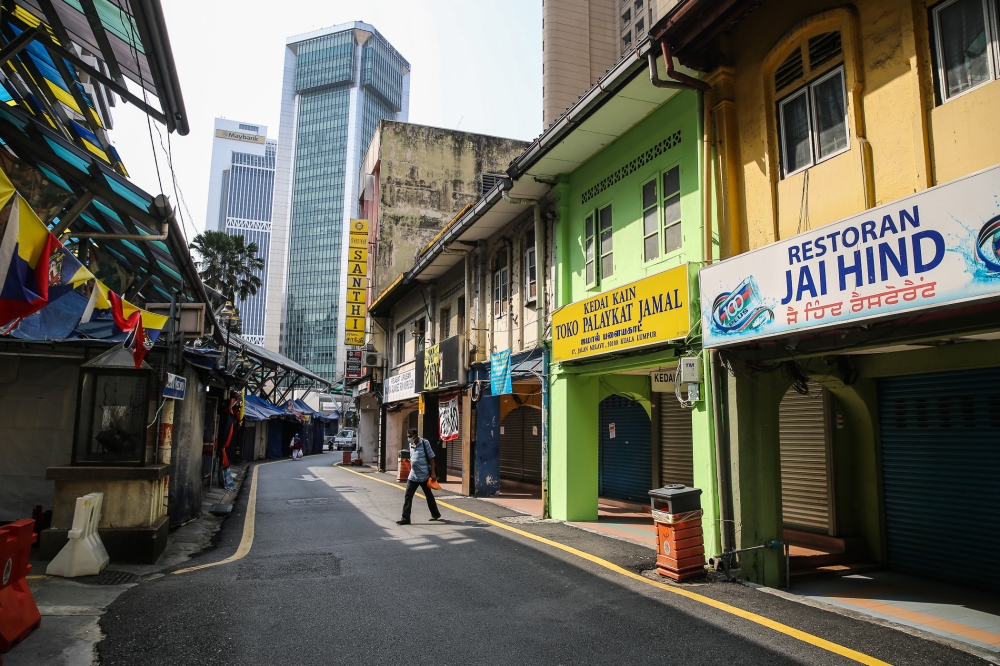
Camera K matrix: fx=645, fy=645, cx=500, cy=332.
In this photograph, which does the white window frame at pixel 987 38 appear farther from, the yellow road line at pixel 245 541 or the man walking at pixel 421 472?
the yellow road line at pixel 245 541

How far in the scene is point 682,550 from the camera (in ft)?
25.2

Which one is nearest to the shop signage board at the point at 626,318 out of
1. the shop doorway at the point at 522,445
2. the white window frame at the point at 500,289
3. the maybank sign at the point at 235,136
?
the white window frame at the point at 500,289

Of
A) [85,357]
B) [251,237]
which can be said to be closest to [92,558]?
[85,357]

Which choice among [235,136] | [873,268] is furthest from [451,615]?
[235,136]

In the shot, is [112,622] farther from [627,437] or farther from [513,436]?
[513,436]

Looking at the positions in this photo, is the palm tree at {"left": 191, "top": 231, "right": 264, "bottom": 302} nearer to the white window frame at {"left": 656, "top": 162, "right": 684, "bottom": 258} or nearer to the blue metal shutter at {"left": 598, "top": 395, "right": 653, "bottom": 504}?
the blue metal shutter at {"left": 598, "top": 395, "right": 653, "bottom": 504}

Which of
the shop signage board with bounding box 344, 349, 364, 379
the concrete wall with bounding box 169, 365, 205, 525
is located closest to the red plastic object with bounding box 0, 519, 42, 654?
the concrete wall with bounding box 169, 365, 205, 525

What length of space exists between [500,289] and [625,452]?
5344 millimetres

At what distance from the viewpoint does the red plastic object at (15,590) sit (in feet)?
16.9

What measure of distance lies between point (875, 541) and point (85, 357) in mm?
12590

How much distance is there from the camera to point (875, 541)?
30.7 ft

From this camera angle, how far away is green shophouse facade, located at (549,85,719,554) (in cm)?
959

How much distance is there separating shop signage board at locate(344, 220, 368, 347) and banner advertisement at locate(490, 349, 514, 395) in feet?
50.4

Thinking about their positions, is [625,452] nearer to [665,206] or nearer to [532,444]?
[532,444]
